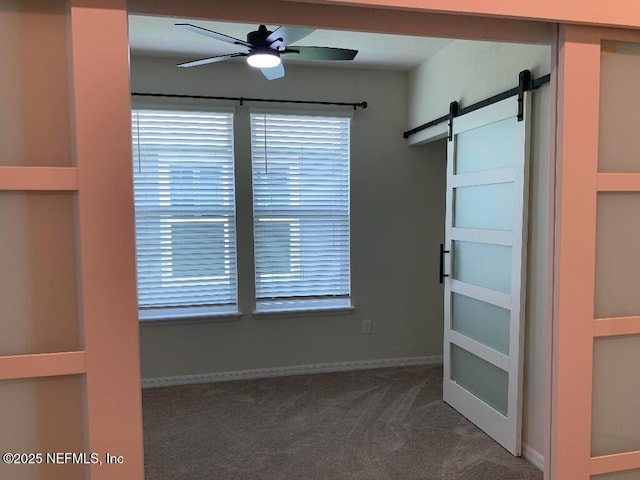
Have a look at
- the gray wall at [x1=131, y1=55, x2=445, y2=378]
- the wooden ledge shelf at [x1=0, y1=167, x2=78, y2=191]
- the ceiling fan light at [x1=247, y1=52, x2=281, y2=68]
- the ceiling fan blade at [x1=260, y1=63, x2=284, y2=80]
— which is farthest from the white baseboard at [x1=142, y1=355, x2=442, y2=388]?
the wooden ledge shelf at [x1=0, y1=167, x2=78, y2=191]

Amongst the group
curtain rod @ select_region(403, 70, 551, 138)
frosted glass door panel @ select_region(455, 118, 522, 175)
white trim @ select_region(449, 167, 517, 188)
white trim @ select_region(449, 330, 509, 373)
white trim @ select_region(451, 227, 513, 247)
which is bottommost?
white trim @ select_region(449, 330, 509, 373)

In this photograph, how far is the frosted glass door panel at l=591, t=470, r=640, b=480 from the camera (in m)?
1.48

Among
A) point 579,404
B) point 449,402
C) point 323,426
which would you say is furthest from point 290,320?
point 579,404

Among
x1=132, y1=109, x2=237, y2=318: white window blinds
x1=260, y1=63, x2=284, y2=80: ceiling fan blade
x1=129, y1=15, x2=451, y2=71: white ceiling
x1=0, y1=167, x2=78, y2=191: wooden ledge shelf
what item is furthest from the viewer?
x1=132, y1=109, x2=237, y2=318: white window blinds

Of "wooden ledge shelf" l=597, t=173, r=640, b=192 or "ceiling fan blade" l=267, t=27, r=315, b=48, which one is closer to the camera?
"wooden ledge shelf" l=597, t=173, r=640, b=192

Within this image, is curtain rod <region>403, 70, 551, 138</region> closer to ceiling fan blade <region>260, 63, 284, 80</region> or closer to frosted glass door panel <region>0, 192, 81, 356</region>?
ceiling fan blade <region>260, 63, 284, 80</region>

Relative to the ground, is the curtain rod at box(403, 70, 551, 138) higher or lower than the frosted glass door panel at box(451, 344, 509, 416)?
higher

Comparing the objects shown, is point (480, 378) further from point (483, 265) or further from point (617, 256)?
point (617, 256)

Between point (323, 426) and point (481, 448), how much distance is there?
1054mm

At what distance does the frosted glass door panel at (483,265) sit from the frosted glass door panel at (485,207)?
147 mm

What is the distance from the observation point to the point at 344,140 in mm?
4453

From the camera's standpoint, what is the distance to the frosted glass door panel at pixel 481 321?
3088 millimetres

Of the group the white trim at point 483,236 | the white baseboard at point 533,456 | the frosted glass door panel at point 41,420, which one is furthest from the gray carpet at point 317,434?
the frosted glass door panel at point 41,420

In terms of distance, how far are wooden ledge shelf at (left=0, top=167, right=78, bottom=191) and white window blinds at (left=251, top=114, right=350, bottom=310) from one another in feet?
10.4
